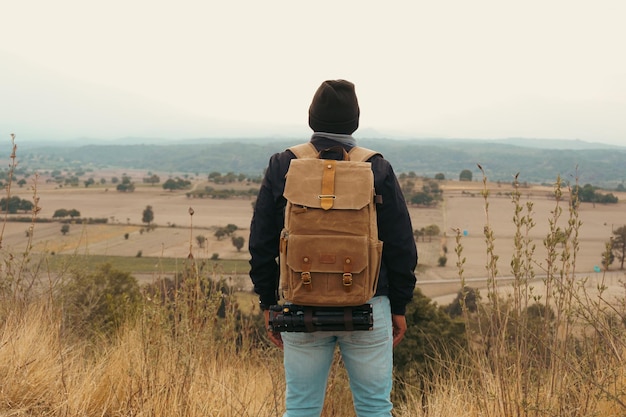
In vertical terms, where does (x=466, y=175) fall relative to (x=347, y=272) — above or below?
below

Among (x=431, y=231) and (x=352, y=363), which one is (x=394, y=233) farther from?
(x=431, y=231)

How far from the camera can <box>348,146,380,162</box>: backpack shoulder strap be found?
2006mm

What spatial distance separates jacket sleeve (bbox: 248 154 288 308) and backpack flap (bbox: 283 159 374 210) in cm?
14

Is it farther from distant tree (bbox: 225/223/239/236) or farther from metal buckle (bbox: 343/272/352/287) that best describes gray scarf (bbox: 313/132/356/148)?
distant tree (bbox: 225/223/239/236)

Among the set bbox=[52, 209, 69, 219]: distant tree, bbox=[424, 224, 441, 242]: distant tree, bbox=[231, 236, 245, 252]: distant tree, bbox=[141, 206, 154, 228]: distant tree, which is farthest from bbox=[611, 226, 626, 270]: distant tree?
bbox=[141, 206, 154, 228]: distant tree

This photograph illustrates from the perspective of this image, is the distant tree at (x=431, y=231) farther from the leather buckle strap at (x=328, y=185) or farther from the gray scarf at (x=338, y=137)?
the leather buckle strap at (x=328, y=185)

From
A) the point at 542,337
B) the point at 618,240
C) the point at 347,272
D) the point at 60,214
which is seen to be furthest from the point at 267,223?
the point at 60,214

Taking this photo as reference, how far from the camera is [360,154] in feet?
6.64

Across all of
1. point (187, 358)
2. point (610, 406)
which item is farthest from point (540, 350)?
point (187, 358)

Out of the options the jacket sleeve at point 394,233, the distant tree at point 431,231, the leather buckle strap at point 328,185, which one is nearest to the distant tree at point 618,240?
the jacket sleeve at point 394,233

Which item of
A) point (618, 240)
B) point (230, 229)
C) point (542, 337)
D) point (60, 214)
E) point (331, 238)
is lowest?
point (230, 229)

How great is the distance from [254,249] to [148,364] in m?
1.25

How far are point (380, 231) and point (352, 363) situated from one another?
58cm

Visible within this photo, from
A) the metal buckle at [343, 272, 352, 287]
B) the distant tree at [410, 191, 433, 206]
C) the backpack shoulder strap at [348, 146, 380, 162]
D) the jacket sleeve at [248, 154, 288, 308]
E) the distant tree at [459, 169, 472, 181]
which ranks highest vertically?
the backpack shoulder strap at [348, 146, 380, 162]
